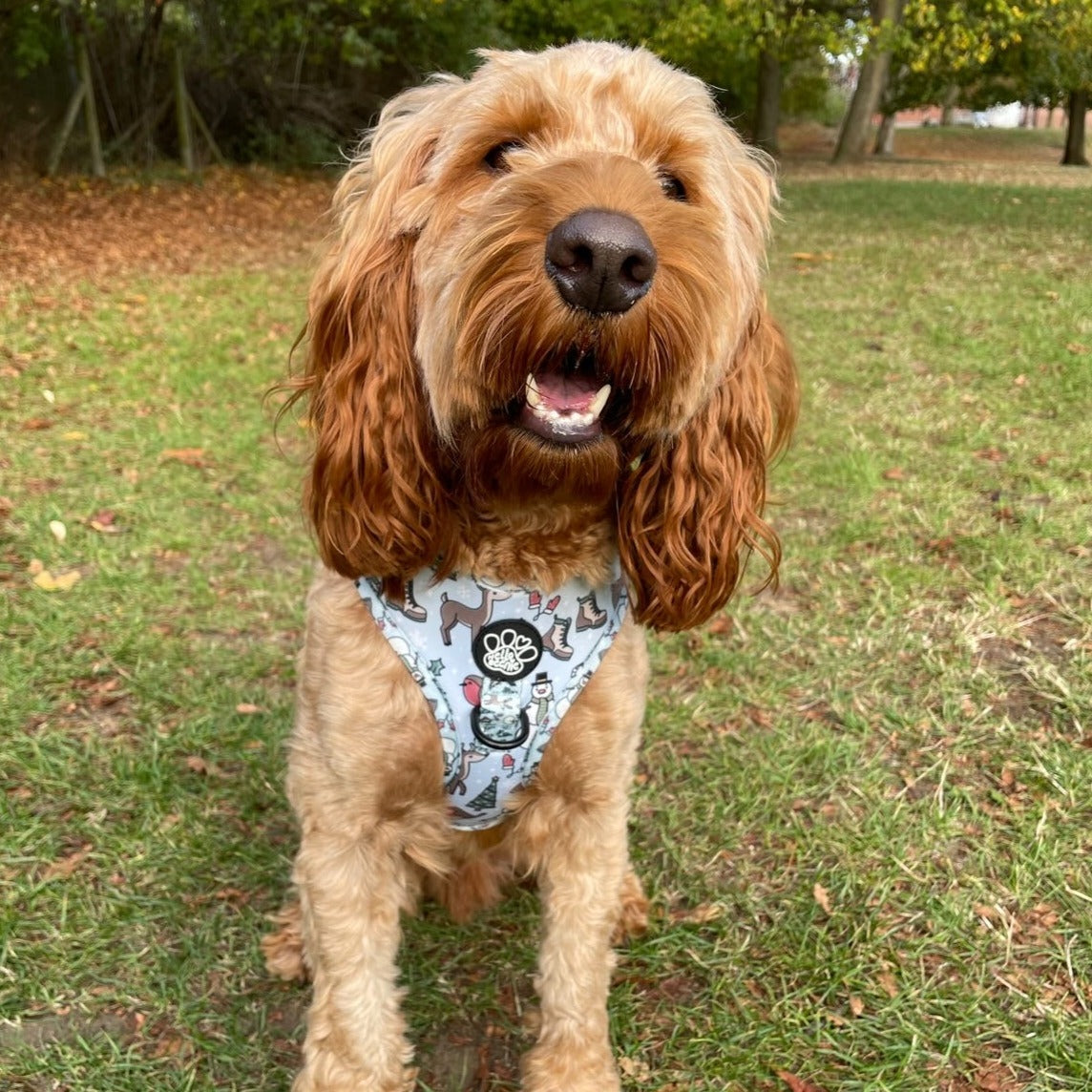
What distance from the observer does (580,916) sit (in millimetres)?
2355

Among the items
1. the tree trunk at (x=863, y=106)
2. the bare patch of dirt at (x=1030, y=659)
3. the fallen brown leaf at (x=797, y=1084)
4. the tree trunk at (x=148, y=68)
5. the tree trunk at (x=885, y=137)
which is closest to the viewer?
the fallen brown leaf at (x=797, y=1084)

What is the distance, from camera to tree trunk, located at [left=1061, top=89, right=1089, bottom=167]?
23391 millimetres

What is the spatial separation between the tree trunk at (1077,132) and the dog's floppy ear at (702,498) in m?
25.0

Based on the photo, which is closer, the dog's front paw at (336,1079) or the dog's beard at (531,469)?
the dog's beard at (531,469)

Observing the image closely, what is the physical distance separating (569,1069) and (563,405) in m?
1.54

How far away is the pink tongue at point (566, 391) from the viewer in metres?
1.82

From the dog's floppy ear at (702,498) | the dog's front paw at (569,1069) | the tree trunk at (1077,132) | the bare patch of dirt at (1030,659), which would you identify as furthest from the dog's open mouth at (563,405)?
the tree trunk at (1077,132)

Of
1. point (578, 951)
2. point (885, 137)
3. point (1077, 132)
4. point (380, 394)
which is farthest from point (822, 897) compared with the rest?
point (885, 137)

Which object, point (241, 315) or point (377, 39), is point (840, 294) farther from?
point (377, 39)

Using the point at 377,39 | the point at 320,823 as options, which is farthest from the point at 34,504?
the point at 377,39

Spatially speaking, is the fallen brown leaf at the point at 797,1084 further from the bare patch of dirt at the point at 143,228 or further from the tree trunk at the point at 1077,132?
the tree trunk at the point at 1077,132

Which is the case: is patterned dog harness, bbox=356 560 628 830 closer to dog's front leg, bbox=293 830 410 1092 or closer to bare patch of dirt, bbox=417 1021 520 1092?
dog's front leg, bbox=293 830 410 1092

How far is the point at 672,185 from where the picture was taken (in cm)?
206

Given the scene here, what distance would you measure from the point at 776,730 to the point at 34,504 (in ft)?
12.4
